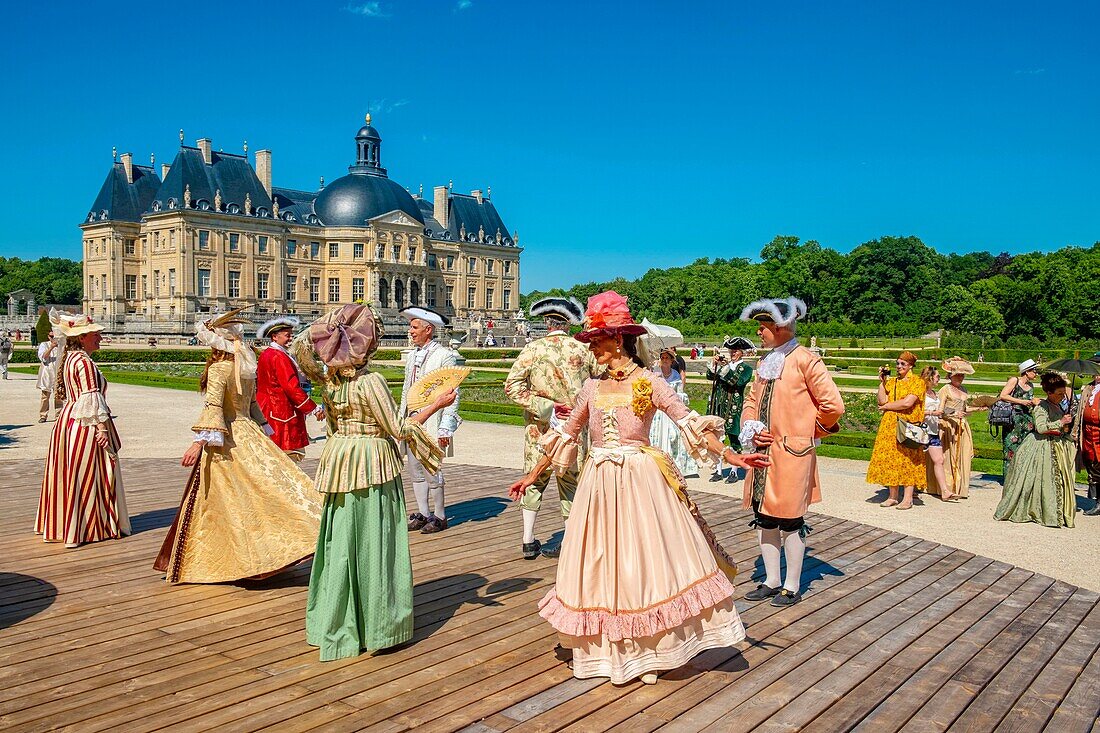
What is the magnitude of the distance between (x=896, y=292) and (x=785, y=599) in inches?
3020

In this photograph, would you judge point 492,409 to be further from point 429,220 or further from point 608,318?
point 429,220

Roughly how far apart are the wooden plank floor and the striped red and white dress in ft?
0.66

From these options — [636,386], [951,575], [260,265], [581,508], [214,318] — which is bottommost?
[951,575]

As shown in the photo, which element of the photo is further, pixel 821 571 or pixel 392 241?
pixel 392 241

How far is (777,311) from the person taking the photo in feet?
17.7

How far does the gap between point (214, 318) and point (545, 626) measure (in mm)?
3115

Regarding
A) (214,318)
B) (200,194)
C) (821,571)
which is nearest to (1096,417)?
(821,571)

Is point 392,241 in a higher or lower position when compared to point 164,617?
higher

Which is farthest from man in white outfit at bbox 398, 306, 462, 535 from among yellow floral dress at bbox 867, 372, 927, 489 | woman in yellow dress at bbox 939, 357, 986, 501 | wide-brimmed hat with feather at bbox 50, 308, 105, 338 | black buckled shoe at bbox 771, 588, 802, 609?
woman in yellow dress at bbox 939, 357, 986, 501

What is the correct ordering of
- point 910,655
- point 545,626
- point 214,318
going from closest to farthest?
point 910,655 → point 545,626 → point 214,318

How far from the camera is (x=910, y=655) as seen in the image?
15.1 ft

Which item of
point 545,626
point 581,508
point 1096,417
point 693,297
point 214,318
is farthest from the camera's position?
point 693,297

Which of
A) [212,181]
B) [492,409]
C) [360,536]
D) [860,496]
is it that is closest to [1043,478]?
[860,496]

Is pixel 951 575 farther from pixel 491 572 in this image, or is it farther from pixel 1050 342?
pixel 1050 342
